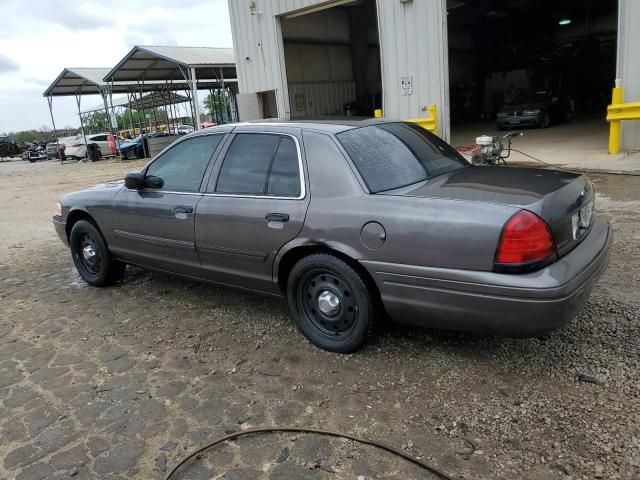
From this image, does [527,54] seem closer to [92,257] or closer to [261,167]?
[92,257]

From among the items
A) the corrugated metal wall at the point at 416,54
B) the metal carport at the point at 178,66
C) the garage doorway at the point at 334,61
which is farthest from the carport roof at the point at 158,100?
the corrugated metal wall at the point at 416,54

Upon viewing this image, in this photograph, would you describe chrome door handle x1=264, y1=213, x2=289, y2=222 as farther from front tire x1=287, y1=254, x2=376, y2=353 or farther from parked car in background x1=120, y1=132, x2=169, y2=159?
parked car in background x1=120, y1=132, x2=169, y2=159

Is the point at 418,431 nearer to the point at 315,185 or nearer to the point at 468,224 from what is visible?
the point at 468,224

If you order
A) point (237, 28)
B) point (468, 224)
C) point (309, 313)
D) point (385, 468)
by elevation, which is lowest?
point (385, 468)

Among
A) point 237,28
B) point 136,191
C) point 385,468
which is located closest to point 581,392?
point 385,468

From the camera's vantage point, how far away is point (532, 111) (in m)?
17.9

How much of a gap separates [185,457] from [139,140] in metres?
24.7

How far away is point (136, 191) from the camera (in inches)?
181

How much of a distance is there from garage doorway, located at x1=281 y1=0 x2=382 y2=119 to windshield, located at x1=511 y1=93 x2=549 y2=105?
203 inches

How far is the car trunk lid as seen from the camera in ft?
9.48

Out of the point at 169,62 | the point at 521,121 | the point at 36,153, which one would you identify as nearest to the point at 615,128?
the point at 521,121

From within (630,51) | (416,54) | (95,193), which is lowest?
(95,193)

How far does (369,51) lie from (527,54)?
36.2 feet

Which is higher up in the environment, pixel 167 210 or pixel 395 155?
pixel 395 155
